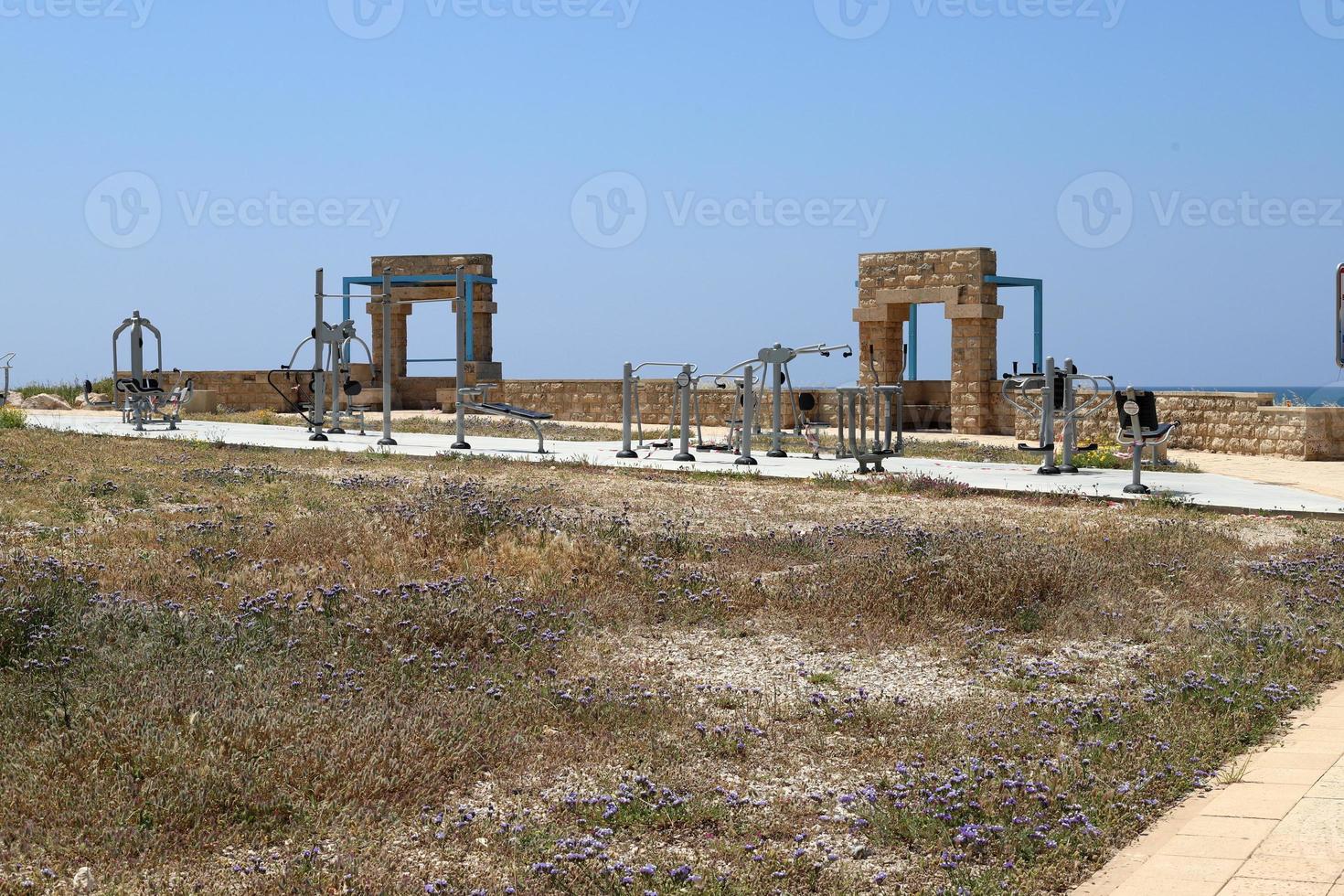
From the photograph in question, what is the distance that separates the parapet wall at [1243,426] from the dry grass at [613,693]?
8.78m

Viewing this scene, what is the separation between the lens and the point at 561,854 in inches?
148

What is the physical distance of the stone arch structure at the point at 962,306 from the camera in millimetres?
24375

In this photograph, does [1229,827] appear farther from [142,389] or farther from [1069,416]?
[142,389]

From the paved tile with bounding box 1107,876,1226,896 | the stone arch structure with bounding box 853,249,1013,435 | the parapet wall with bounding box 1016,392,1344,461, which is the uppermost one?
the stone arch structure with bounding box 853,249,1013,435

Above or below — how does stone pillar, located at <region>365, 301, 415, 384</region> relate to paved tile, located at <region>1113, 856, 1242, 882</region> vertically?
above

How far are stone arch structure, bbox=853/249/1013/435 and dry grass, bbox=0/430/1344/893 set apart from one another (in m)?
14.8

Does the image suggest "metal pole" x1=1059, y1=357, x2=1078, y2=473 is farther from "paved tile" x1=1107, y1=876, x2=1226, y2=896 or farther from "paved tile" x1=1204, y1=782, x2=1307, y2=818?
"paved tile" x1=1107, y1=876, x2=1226, y2=896

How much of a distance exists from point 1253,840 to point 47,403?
29.5 m

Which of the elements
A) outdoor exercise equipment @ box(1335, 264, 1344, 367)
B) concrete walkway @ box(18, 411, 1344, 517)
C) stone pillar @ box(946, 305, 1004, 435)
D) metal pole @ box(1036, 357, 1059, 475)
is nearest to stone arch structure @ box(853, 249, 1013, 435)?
stone pillar @ box(946, 305, 1004, 435)

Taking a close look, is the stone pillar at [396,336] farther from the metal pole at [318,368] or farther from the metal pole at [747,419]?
the metal pole at [747,419]

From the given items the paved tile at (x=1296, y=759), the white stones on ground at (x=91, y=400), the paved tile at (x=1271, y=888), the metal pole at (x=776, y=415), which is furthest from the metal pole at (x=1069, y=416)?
the white stones on ground at (x=91, y=400)

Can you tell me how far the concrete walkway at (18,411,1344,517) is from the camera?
12.3 meters

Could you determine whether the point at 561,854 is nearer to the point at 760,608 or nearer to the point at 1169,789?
the point at 1169,789

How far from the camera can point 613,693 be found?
5.41 m
